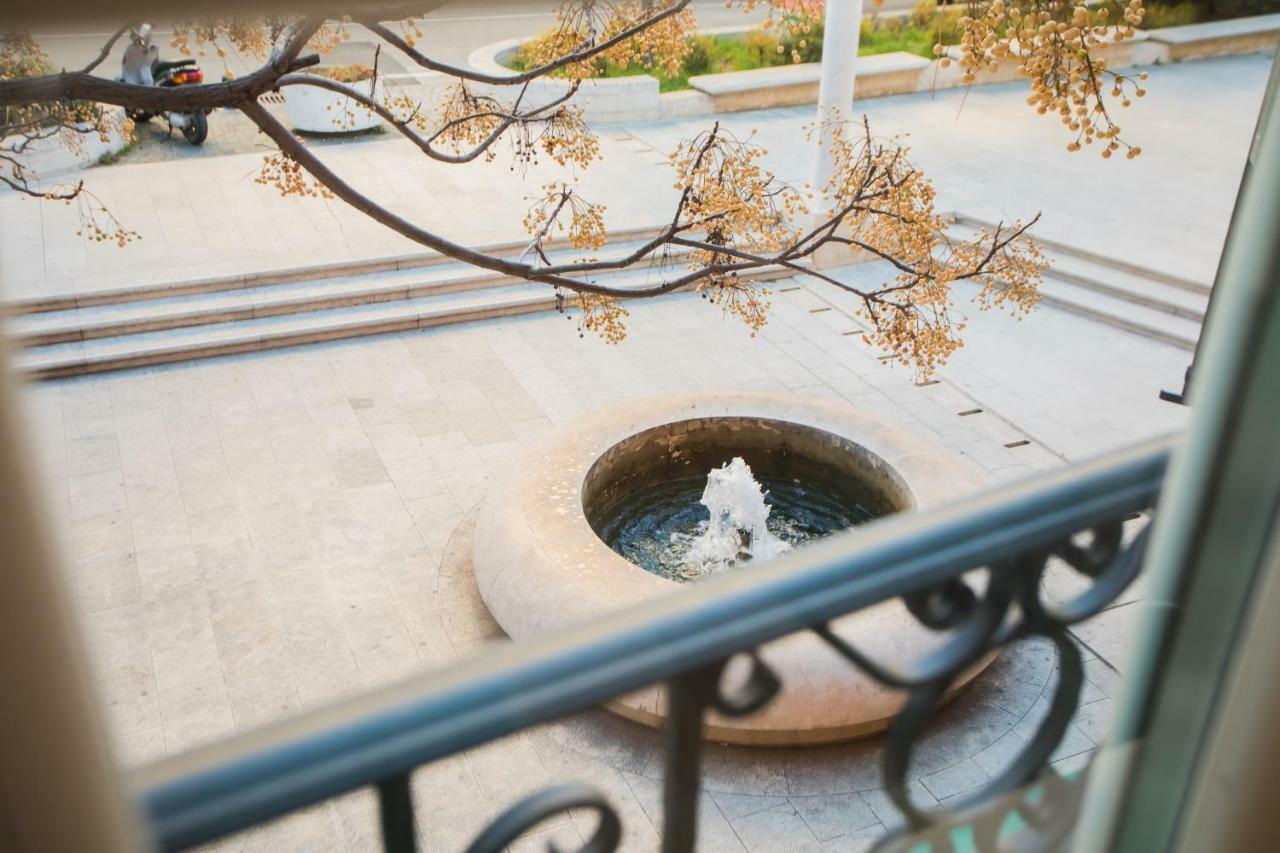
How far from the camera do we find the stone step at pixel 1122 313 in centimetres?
991

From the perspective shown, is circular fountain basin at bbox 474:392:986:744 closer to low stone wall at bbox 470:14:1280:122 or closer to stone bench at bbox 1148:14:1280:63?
low stone wall at bbox 470:14:1280:122

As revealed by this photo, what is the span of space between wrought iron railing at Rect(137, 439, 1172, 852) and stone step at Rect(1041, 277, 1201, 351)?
9.46 m

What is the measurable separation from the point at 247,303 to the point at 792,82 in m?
9.25

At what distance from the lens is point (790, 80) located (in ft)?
52.5

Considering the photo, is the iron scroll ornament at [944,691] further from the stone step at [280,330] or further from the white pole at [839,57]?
the white pole at [839,57]

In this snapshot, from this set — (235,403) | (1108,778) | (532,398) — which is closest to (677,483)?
(532,398)

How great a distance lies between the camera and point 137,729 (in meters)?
5.61

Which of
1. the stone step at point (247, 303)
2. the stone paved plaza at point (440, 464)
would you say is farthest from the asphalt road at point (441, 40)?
the stone step at point (247, 303)

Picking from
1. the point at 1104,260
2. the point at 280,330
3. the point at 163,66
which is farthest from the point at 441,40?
the point at 1104,260

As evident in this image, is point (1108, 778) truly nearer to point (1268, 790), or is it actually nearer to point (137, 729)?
point (1268, 790)

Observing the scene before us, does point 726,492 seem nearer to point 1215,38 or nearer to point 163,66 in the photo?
point 163,66

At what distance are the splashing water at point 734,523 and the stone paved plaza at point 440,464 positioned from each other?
110cm

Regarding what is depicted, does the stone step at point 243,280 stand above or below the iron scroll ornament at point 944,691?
below

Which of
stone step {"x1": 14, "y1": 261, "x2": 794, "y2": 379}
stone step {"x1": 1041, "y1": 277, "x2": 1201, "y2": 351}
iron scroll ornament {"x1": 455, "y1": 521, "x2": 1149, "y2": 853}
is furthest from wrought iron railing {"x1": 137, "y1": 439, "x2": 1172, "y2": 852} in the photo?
stone step {"x1": 1041, "y1": 277, "x2": 1201, "y2": 351}
